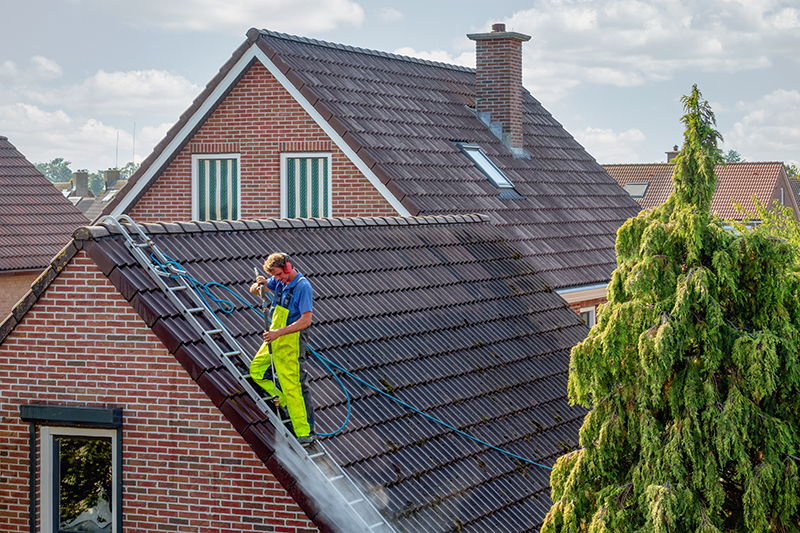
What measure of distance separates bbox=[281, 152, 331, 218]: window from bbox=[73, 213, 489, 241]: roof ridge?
2988 mm

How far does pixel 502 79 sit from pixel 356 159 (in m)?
5.44

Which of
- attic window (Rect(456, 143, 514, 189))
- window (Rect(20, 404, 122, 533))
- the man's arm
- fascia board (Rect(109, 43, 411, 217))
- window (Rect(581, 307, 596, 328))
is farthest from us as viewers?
attic window (Rect(456, 143, 514, 189))

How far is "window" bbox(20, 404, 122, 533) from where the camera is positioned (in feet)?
26.2

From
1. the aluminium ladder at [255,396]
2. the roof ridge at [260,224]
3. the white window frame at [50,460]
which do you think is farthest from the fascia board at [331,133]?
the white window frame at [50,460]

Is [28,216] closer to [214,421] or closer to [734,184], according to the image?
[214,421]

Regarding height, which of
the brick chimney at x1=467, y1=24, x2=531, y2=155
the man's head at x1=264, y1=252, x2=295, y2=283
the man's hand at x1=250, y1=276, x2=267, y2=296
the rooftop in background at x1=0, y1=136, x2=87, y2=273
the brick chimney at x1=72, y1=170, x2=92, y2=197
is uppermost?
the brick chimney at x1=72, y1=170, x2=92, y2=197

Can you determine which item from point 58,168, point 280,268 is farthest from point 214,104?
point 58,168

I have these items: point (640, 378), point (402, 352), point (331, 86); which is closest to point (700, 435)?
point (640, 378)

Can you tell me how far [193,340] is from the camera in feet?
25.3

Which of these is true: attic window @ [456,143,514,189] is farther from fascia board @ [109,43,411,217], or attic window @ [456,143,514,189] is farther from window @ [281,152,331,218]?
window @ [281,152,331,218]

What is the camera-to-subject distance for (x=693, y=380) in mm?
6363

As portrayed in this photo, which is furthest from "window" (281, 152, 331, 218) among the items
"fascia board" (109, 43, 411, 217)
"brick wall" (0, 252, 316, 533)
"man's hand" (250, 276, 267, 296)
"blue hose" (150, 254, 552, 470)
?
"man's hand" (250, 276, 267, 296)

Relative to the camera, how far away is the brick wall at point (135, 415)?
7.52 metres

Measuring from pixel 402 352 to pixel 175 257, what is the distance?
2574 mm
